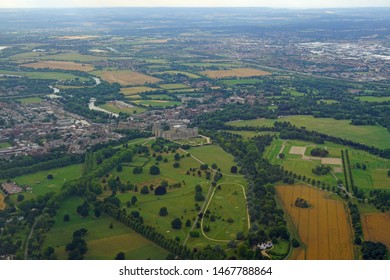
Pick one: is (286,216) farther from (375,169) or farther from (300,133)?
(300,133)

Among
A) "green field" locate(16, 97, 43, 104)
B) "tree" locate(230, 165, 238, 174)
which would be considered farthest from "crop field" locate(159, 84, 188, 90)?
"tree" locate(230, 165, 238, 174)

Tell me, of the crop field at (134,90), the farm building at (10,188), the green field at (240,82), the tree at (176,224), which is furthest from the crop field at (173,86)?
the tree at (176,224)

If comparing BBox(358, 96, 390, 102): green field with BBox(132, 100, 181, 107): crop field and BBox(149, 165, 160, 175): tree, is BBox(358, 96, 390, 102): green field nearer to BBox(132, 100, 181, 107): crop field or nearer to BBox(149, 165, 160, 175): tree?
BBox(132, 100, 181, 107): crop field

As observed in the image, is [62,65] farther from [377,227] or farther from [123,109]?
[377,227]

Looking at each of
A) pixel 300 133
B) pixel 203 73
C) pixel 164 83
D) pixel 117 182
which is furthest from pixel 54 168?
pixel 203 73

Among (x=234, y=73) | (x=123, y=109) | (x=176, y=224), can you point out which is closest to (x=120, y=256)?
(x=176, y=224)
